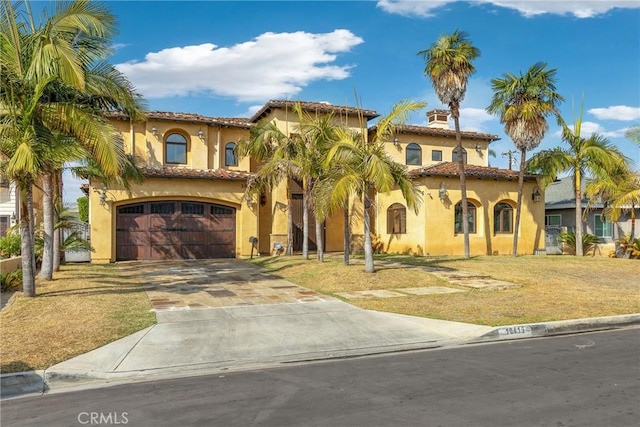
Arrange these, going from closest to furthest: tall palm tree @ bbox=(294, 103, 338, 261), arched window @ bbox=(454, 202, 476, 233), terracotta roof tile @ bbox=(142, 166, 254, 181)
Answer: tall palm tree @ bbox=(294, 103, 338, 261), terracotta roof tile @ bbox=(142, 166, 254, 181), arched window @ bbox=(454, 202, 476, 233)

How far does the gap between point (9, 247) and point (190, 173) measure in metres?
7.51

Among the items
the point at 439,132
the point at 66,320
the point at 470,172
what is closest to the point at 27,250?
the point at 66,320

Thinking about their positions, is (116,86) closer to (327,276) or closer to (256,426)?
(327,276)

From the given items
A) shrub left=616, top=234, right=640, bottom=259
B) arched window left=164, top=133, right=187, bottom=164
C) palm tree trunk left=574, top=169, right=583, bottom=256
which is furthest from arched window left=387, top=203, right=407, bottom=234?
shrub left=616, top=234, right=640, bottom=259

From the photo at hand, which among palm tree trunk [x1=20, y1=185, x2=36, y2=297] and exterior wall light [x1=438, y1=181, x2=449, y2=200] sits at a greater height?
exterior wall light [x1=438, y1=181, x2=449, y2=200]

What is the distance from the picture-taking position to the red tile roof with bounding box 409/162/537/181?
77.2 ft

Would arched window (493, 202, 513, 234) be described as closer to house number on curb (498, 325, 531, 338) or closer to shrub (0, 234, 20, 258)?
house number on curb (498, 325, 531, 338)

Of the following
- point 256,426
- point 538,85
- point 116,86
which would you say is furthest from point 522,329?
point 538,85

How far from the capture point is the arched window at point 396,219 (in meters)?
24.9

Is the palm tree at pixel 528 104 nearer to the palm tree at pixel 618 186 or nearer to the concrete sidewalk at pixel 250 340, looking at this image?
the palm tree at pixel 618 186

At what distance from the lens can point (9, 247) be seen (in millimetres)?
19922

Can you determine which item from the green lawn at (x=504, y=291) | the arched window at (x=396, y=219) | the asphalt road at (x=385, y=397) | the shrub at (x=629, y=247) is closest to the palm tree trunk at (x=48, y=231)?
the green lawn at (x=504, y=291)

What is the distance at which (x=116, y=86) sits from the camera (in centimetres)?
1309

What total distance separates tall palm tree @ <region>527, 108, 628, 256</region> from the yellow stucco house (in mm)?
1386
